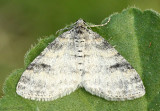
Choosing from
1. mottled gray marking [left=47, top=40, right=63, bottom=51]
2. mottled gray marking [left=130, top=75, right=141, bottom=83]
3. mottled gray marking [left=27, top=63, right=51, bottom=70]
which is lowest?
mottled gray marking [left=130, top=75, right=141, bottom=83]

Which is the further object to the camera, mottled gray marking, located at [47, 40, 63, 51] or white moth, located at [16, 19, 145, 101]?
mottled gray marking, located at [47, 40, 63, 51]

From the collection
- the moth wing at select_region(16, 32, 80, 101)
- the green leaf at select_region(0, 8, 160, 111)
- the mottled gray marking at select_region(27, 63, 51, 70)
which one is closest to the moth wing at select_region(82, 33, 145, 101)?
the green leaf at select_region(0, 8, 160, 111)

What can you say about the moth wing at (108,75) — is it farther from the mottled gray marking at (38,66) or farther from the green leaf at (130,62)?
the mottled gray marking at (38,66)

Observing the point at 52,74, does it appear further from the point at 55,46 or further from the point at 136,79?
the point at 136,79

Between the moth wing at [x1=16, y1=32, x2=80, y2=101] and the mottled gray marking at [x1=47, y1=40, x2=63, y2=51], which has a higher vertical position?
the mottled gray marking at [x1=47, y1=40, x2=63, y2=51]

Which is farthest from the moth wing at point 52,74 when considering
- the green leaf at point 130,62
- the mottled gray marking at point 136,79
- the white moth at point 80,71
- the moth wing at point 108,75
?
the mottled gray marking at point 136,79

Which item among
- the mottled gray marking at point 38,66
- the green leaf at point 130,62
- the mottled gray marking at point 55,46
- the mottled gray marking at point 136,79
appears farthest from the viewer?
the mottled gray marking at point 55,46

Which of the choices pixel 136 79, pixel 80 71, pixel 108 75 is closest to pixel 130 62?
pixel 136 79

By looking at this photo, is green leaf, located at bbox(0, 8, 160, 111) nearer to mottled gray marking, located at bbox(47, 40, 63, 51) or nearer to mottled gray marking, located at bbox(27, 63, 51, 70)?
mottled gray marking, located at bbox(27, 63, 51, 70)
